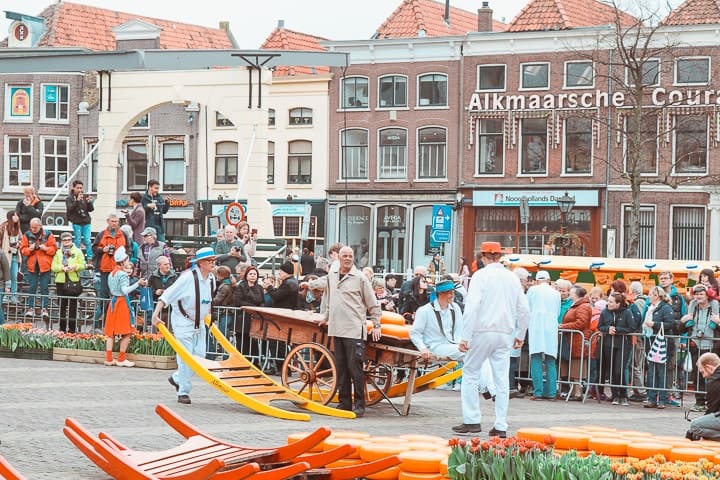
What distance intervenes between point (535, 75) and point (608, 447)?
36.3 metres

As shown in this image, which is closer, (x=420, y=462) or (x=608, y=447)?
(x=420, y=462)

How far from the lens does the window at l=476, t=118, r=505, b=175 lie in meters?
45.3

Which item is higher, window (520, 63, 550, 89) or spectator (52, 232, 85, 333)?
window (520, 63, 550, 89)

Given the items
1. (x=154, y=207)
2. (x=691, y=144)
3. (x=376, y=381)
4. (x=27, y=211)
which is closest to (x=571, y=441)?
(x=376, y=381)

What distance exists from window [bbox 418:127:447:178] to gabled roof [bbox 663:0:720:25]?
913 cm

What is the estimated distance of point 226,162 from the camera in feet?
162

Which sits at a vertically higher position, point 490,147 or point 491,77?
point 491,77

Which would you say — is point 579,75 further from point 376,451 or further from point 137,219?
point 376,451

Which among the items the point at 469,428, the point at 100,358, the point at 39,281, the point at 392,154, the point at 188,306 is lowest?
the point at 100,358

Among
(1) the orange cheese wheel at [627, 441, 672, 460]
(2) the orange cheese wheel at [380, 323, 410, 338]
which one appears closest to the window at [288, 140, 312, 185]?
(2) the orange cheese wheel at [380, 323, 410, 338]

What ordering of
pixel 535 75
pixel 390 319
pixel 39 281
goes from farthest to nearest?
pixel 535 75, pixel 39 281, pixel 390 319

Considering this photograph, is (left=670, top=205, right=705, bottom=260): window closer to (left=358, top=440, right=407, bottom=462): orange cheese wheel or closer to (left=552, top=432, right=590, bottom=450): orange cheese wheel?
(left=552, top=432, right=590, bottom=450): orange cheese wheel

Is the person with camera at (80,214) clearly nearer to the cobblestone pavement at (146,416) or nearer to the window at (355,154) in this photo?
the cobblestone pavement at (146,416)

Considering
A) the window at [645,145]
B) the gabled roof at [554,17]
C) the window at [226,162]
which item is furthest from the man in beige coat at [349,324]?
the window at [226,162]
